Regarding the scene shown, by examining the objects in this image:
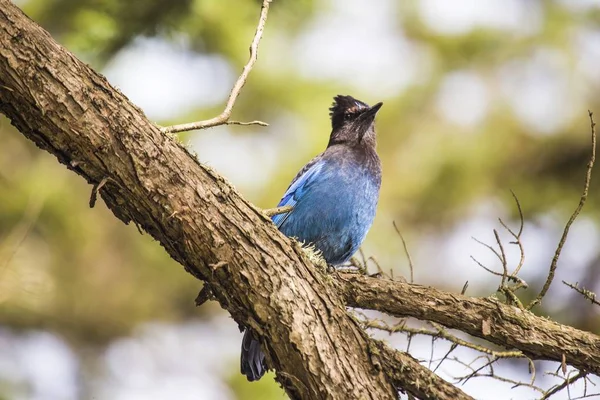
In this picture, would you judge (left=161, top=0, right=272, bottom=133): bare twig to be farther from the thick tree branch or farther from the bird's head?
the bird's head

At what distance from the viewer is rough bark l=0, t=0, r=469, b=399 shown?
3.29 meters

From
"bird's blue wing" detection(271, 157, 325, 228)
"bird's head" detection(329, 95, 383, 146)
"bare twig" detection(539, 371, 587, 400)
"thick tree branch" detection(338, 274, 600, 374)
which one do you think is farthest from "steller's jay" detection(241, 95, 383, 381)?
"bare twig" detection(539, 371, 587, 400)

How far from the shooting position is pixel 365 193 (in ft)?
17.6

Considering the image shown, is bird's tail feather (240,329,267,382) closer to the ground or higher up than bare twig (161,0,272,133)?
closer to the ground

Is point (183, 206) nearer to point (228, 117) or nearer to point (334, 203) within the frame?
point (228, 117)

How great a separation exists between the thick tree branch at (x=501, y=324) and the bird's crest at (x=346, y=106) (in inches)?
94.2

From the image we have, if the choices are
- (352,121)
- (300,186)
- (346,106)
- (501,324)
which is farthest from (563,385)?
(346,106)

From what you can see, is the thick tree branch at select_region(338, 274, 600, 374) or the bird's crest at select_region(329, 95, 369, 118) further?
the bird's crest at select_region(329, 95, 369, 118)

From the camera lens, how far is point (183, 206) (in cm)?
337

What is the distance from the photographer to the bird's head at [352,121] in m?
5.97

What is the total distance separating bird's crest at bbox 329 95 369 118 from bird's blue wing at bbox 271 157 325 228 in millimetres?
669

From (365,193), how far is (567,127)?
2980mm

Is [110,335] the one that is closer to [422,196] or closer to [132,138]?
[422,196]

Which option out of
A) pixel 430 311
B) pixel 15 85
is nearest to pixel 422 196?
pixel 430 311
